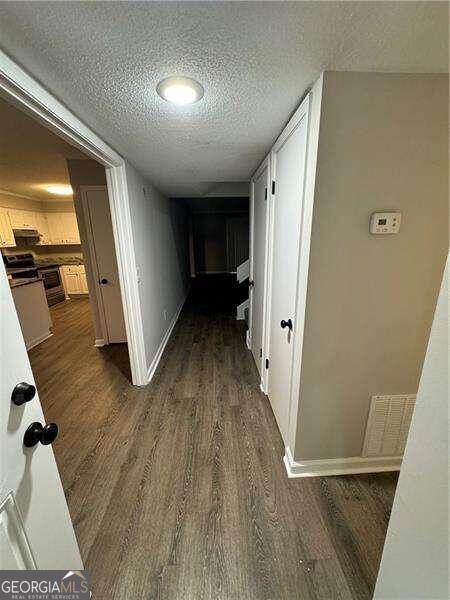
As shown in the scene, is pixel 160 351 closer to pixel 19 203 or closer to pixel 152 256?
pixel 152 256

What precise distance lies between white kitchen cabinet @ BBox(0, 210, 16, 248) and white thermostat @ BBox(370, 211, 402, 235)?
581 cm

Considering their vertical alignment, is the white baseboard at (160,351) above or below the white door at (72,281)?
below

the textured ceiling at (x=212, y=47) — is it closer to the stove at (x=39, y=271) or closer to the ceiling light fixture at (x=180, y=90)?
the ceiling light fixture at (x=180, y=90)

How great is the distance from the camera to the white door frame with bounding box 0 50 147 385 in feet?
3.12

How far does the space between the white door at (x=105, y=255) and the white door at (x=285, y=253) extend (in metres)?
2.12

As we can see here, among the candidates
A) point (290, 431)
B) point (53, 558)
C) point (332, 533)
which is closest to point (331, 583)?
point (332, 533)

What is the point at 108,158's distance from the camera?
69.8 inches

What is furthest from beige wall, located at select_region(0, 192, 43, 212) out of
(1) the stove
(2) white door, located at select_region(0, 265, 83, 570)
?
(2) white door, located at select_region(0, 265, 83, 570)

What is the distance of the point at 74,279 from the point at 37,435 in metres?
5.80

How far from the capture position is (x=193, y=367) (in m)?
2.80

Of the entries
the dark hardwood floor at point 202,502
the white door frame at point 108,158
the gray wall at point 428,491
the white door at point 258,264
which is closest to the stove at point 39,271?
the white door frame at point 108,158

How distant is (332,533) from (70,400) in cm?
227

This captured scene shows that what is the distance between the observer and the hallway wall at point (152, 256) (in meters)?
2.41

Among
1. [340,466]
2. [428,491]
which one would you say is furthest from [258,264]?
[428,491]
